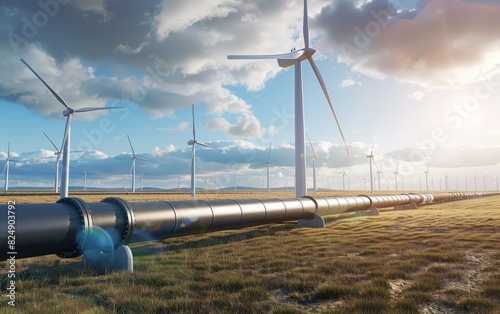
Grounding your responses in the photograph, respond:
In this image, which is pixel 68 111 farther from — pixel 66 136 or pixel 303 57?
pixel 303 57

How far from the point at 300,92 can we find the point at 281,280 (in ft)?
91.3

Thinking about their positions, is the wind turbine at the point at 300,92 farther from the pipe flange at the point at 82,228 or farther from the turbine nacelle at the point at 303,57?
the pipe flange at the point at 82,228

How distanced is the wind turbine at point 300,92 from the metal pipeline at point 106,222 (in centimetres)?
1463

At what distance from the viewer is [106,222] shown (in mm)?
11172

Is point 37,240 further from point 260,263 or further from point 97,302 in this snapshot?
point 260,263

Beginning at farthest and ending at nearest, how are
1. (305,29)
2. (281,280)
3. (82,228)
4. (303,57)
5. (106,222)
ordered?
(305,29)
(303,57)
(106,222)
(82,228)
(281,280)

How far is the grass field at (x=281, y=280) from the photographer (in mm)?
7684

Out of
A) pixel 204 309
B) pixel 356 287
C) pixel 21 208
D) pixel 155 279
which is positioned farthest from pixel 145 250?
pixel 356 287

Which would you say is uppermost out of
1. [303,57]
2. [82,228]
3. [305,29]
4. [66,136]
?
[305,29]

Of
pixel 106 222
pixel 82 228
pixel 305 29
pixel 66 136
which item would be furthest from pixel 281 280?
pixel 66 136

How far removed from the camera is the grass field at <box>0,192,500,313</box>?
7684mm

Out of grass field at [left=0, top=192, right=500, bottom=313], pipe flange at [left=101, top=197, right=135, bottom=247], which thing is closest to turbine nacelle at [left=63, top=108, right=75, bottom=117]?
grass field at [left=0, top=192, right=500, bottom=313]

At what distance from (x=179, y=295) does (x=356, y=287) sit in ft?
14.6

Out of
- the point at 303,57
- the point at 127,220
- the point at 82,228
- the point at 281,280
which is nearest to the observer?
the point at 281,280
